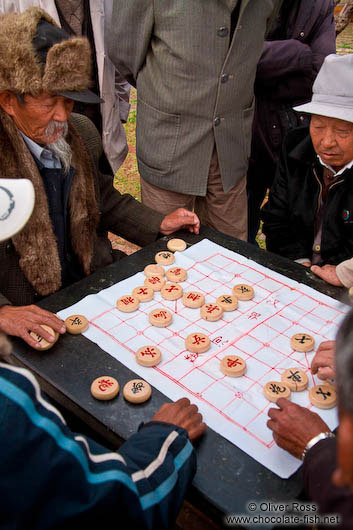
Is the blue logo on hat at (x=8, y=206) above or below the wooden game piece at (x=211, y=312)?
above

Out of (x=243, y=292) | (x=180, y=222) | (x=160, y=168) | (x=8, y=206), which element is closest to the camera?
(x=8, y=206)

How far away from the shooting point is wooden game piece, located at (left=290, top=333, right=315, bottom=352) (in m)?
1.77

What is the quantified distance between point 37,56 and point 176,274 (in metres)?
1.09

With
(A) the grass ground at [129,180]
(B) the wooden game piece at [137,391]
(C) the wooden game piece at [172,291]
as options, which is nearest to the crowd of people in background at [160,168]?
(B) the wooden game piece at [137,391]

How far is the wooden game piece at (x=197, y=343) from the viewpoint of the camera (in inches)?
69.0

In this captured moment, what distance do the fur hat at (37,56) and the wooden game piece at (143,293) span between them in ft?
2.91

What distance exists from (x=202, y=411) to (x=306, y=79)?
2.57m

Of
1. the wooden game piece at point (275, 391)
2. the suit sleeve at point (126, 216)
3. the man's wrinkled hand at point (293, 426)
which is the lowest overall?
the suit sleeve at point (126, 216)

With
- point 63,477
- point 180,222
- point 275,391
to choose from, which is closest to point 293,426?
point 275,391

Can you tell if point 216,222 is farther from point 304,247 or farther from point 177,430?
point 177,430

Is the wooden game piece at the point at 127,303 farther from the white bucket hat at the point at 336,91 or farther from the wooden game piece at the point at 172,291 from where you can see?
the white bucket hat at the point at 336,91

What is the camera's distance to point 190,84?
2.79 m

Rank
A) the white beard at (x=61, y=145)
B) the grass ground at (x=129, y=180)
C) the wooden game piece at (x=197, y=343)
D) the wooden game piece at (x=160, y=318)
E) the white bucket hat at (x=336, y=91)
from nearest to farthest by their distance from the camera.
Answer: the wooden game piece at (x=197, y=343) < the wooden game piece at (x=160, y=318) < the white beard at (x=61, y=145) < the white bucket hat at (x=336, y=91) < the grass ground at (x=129, y=180)

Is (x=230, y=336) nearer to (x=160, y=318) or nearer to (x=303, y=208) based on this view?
(x=160, y=318)
